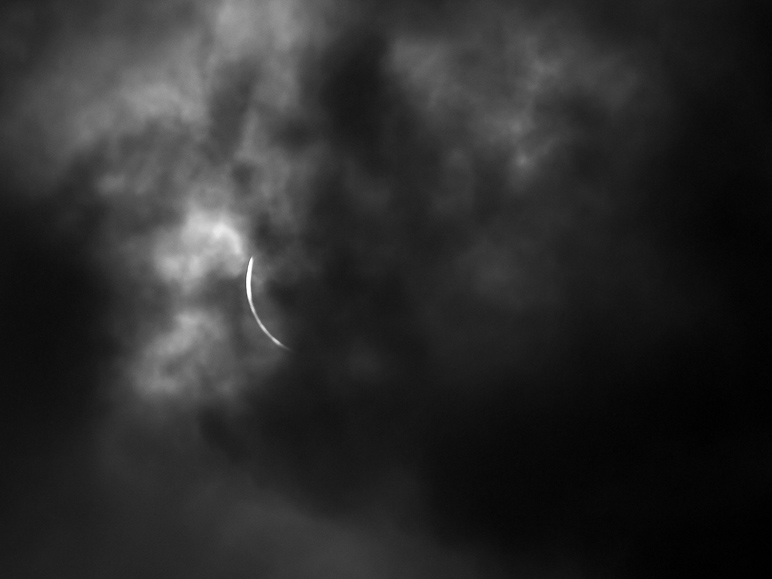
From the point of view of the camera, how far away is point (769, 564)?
92500 millimetres

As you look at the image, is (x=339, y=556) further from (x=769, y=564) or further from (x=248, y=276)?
(x=769, y=564)

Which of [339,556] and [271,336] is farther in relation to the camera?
[339,556]

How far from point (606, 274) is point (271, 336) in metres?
42.2

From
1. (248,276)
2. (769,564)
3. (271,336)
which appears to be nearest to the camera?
(248,276)

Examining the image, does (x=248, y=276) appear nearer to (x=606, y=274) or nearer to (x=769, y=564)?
(x=606, y=274)

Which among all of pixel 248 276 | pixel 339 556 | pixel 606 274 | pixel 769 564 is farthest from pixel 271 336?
pixel 769 564

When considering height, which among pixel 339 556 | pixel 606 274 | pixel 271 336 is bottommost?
pixel 339 556

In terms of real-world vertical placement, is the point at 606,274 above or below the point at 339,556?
above

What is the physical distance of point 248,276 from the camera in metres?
74.9

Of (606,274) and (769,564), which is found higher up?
(606,274)

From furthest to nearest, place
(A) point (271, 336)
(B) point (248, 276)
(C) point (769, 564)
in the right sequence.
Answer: (C) point (769, 564) < (A) point (271, 336) < (B) point (248, 276)

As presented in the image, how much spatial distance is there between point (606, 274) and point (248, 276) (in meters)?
44.0

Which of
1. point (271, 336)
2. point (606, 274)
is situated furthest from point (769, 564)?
point (271, 336)

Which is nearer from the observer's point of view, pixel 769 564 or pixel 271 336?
pixel 271 336
